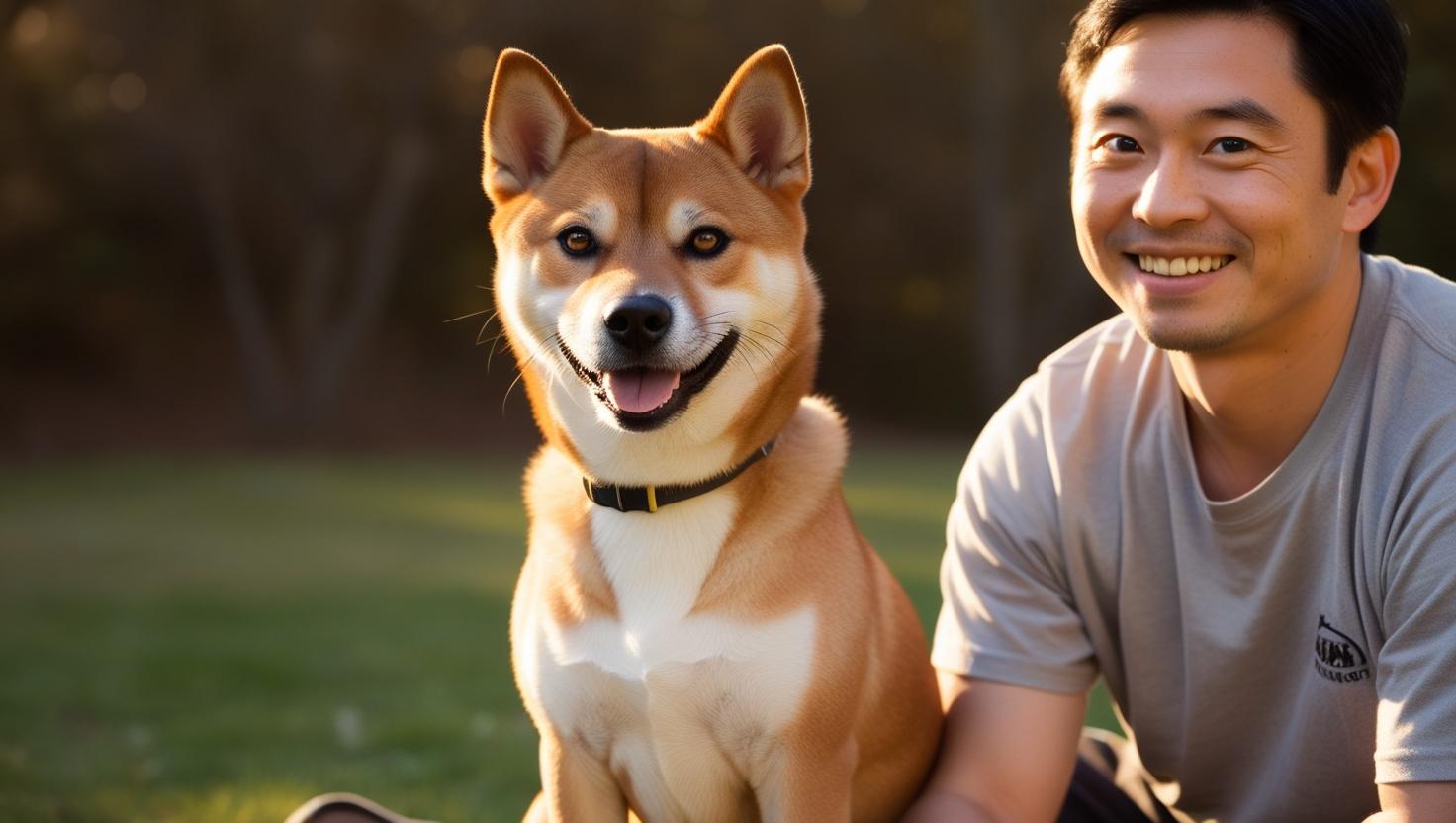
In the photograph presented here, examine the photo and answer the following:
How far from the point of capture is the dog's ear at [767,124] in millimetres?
2783

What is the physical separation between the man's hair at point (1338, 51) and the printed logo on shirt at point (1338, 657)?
80cm

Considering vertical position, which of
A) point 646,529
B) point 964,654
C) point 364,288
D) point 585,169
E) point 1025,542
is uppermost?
point 585,169

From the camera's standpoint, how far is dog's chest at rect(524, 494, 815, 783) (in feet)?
8.03

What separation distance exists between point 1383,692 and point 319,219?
54.0 feet

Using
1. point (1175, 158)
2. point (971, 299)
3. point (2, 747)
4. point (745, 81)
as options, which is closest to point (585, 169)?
point (745, 81)

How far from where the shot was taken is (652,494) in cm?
262

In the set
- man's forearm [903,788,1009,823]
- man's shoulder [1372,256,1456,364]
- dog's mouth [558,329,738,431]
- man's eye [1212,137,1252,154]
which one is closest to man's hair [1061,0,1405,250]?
man's eye [1212,137,1252,154]

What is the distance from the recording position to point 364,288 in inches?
701

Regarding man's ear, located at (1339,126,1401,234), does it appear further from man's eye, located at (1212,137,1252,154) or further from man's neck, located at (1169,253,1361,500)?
man's eye, located at (1212,137,1252,154)

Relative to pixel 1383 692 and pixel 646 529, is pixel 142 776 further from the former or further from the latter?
pixel 1383 692

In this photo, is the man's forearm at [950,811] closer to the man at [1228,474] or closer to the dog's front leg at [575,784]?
the man at [1228,474]

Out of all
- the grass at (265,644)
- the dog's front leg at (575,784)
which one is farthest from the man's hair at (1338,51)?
the grass at (265,644)

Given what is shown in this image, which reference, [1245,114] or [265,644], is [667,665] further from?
[265,644]

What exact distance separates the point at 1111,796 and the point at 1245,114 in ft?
5.28
